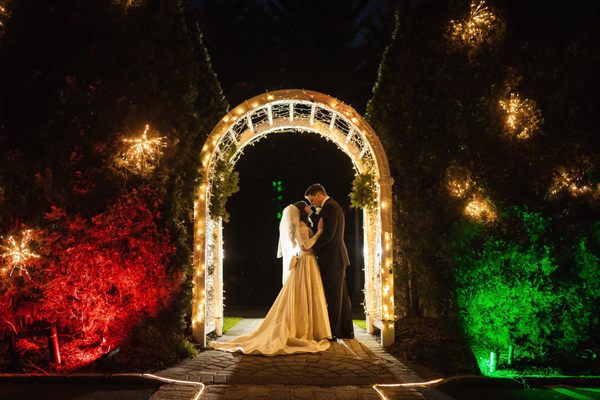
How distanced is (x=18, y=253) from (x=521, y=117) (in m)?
6.78

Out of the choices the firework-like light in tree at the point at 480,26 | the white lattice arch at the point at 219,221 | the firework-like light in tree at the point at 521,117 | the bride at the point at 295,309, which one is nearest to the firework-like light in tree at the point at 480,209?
the firework-like light in tree at the point at 521,117

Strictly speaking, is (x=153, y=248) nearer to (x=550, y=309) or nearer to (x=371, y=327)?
(x=371, y=327)

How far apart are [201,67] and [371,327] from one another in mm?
5823

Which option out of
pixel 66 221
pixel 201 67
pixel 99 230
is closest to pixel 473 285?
pixel 99 230

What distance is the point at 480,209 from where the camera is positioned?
20.5 ft

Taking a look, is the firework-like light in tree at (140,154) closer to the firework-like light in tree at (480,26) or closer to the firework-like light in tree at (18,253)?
the firework-like light in tree at (18,253)

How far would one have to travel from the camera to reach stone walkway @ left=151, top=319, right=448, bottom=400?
5000mm

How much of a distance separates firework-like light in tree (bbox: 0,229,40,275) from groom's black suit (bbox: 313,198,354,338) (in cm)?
411

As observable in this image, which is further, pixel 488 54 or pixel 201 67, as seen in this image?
pixel 201 67

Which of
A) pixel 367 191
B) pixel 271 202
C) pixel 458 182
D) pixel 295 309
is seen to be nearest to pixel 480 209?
pixel 458 182

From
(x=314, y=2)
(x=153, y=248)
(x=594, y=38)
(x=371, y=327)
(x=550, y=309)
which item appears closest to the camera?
(x=550, y=309)

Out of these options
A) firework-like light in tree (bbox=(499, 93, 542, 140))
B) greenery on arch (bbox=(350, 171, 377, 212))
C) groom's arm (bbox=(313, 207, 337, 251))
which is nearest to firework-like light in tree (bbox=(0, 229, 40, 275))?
groom's arm (bbox=(313, 207, 337, 251))

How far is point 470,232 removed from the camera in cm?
604

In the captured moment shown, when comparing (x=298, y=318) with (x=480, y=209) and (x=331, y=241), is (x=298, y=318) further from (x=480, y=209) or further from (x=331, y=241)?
(x=480, y=209)
